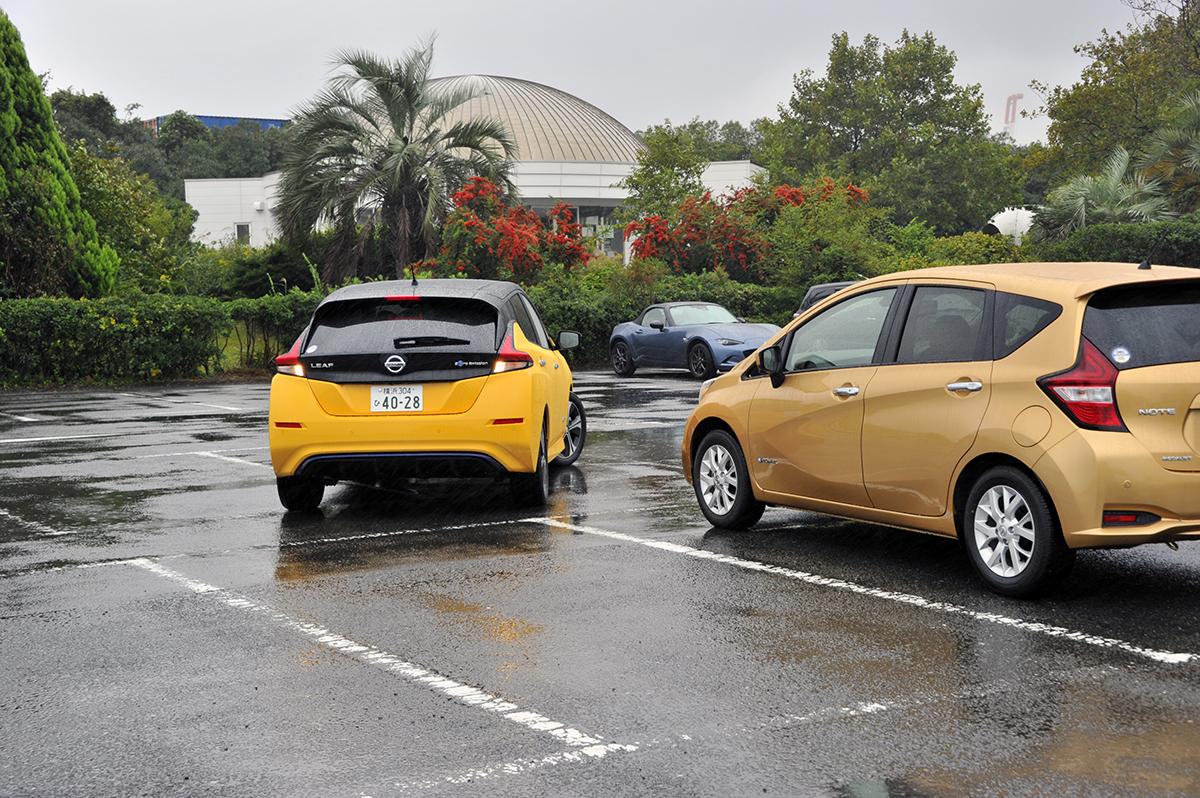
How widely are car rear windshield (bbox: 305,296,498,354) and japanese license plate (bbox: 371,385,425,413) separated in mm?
297

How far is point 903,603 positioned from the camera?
21.3 ft

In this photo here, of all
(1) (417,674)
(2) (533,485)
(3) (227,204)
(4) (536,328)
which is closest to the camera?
(1) (417,674)

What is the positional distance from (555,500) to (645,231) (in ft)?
86.9

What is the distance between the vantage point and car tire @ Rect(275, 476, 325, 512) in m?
9.45

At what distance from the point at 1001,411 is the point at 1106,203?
33.6 m

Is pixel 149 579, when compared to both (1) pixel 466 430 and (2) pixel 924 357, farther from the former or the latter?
(2) pixel 924 357

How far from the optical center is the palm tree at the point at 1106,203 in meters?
36.6

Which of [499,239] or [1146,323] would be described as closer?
[1146,323]

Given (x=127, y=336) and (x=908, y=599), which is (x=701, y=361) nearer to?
(x=127, y=336)

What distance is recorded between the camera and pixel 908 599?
6578 millimetres

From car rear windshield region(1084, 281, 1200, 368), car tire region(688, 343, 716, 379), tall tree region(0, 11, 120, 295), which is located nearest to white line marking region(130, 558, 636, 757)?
car rear windshield region(1084, 281, 1200, 368)

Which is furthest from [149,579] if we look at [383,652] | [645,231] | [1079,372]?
[645,231]

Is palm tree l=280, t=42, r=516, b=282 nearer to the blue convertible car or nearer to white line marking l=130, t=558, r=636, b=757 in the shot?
the blue convertible car

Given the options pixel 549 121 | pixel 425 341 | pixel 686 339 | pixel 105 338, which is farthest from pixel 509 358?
pixel 549 121
